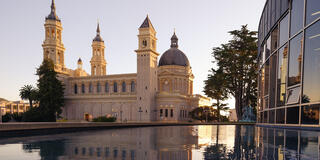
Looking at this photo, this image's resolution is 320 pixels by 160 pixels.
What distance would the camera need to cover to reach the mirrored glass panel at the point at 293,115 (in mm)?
15294

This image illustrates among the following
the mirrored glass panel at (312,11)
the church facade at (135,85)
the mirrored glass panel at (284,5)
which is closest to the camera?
the mirrored glass panel at (312,11)

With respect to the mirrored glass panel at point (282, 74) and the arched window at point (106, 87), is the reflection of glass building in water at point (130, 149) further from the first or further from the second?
the arched window at point (106, 87)

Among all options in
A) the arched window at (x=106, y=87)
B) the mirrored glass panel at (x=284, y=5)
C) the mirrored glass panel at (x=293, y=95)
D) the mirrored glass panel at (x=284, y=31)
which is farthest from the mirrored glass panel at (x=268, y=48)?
the arched window at (x=106, y=87)

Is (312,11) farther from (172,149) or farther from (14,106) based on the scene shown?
(14,106)

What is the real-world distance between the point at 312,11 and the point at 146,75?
56482mm

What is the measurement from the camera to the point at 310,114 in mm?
13680

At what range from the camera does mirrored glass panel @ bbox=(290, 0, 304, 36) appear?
50.4 ft

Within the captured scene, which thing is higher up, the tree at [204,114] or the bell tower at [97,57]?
the bell tower at [97,57]

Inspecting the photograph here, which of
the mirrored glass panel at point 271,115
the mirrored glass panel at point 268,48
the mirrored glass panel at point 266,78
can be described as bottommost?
the mirrored glass panel at point 271,115

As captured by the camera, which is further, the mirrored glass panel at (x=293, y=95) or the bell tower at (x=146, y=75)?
the bell tower at (x=146, y=75)

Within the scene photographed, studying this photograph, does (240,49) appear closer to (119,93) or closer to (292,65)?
(292,65)

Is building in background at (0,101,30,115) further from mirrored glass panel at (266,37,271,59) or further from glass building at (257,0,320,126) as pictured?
glass building at (257,0,320,126)

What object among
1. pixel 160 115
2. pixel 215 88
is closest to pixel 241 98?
pixel 215 88

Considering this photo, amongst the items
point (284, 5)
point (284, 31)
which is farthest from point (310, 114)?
point (284, 5)
